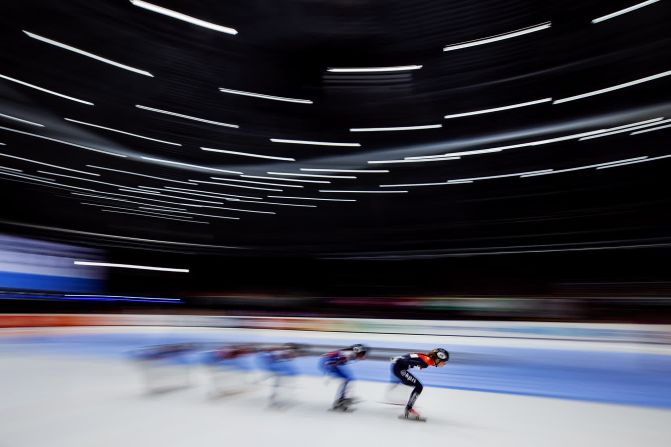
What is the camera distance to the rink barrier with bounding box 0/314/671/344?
7609 millimetres

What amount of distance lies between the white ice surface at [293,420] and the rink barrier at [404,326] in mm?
4044

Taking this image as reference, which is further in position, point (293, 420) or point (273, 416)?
point (273, 416)

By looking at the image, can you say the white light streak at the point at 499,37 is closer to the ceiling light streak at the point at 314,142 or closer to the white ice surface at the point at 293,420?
the ceiling light streak at the point at 314,142

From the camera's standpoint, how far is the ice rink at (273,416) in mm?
3133

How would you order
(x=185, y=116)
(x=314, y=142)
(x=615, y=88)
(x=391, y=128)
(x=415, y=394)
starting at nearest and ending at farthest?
(x=415, y=394) < (x=615, y=88) < (x=185, y=116) < (x=391, y=128) < (x=314, y=142)

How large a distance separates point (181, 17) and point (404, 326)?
351 inches

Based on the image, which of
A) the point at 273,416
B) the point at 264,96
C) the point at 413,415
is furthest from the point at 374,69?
the point at 273,416

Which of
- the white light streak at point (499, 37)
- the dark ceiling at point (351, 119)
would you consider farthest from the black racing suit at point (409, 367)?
the white light streak at point (499, 37)

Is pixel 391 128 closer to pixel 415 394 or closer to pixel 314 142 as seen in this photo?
pixel 314 142

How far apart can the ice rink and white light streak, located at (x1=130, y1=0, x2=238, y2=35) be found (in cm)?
518

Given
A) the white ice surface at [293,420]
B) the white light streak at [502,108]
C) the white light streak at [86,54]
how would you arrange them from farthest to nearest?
the white light streak at [502,108] → the white light streak at [86,54] → the white ice surface at [293,420]

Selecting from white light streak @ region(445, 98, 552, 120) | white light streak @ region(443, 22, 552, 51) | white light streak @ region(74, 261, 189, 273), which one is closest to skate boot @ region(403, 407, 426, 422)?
white light streak @ region(443, 22, 552, 51)

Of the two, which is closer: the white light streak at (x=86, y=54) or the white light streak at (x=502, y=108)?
the white light streak at (x=86, y=54)

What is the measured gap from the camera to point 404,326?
456 inches
